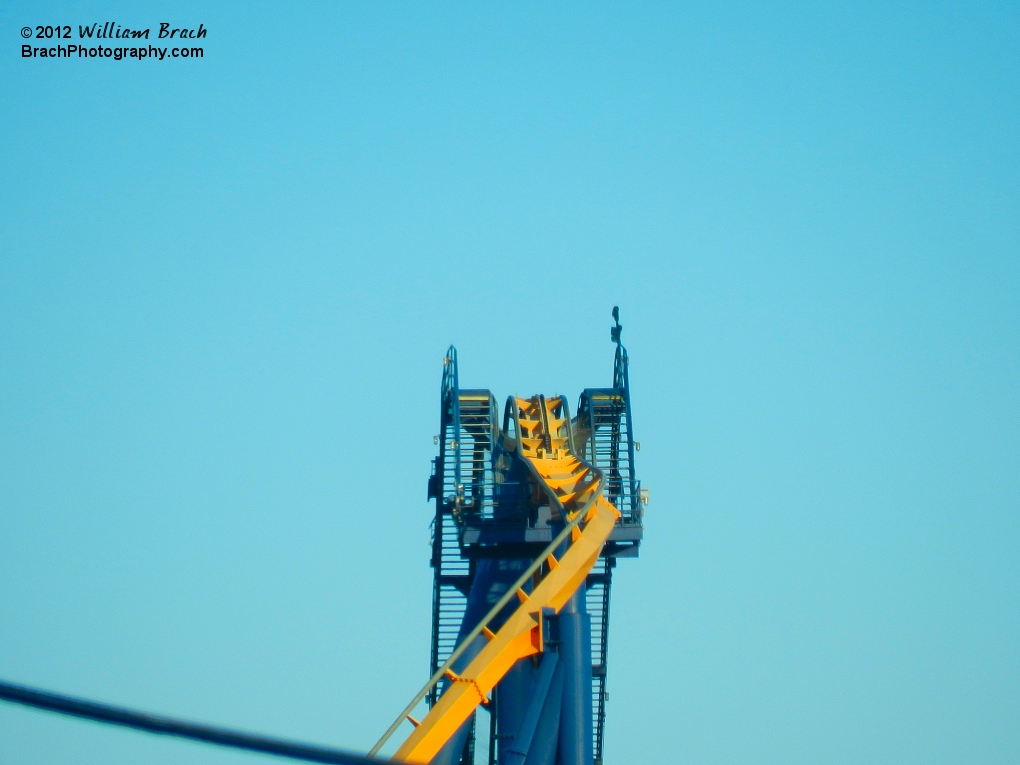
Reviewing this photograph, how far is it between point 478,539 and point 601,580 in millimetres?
3919

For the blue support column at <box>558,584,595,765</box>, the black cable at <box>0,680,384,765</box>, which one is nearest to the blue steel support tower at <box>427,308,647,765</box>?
the blue support column at <box>558,584,595,765</box>

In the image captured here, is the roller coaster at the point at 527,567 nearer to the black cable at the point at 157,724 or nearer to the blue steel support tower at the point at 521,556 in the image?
the blue steel support tower at the point at 521,556

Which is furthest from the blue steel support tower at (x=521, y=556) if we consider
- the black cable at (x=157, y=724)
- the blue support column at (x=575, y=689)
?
the black cable at (x=157, y=724)

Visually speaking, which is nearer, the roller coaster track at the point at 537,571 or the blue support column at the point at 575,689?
the roller coaster track at the point at 537,571

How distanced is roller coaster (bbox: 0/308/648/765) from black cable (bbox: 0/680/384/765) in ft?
57.1

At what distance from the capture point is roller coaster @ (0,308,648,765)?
2728 centimetres

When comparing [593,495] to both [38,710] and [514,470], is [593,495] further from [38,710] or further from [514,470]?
[38,710]

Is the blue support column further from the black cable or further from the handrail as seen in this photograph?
the black cable

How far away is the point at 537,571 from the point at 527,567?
2286 mm

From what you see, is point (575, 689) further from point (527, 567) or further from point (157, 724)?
point (157, 724)

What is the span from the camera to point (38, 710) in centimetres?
600

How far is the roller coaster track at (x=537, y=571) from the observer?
25.3 m

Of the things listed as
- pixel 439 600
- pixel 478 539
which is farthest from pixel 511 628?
pixel 439 600

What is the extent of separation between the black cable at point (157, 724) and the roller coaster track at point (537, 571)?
17370mm
